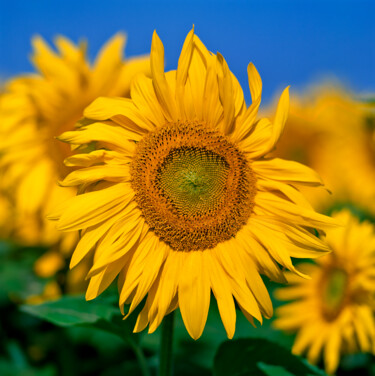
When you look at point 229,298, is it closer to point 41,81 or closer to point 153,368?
point 153,368

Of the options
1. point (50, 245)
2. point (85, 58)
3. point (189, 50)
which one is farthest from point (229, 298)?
point (50, 245)

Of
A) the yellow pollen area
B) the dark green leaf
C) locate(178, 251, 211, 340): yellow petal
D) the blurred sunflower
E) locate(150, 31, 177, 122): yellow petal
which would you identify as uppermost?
the blurred sunflower

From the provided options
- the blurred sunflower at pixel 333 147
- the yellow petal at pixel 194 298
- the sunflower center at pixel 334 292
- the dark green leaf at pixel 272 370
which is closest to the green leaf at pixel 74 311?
the yellow petal at pixel 194 298

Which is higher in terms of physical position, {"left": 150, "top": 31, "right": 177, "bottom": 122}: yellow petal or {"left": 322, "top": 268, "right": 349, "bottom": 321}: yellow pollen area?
{"left": 150, "top": 31, "right": 177, "bottom": 122}: yellow petal

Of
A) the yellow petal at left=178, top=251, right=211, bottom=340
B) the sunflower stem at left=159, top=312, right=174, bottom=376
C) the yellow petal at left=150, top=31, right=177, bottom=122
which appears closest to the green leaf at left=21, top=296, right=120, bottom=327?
the sunflower stem at left=159, top=312, right=174, bottom=376

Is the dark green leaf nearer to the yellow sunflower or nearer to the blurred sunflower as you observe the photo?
the yellow sunflower

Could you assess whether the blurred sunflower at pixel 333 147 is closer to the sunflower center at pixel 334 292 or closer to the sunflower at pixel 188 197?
the sunflower center at pixel 334 292
